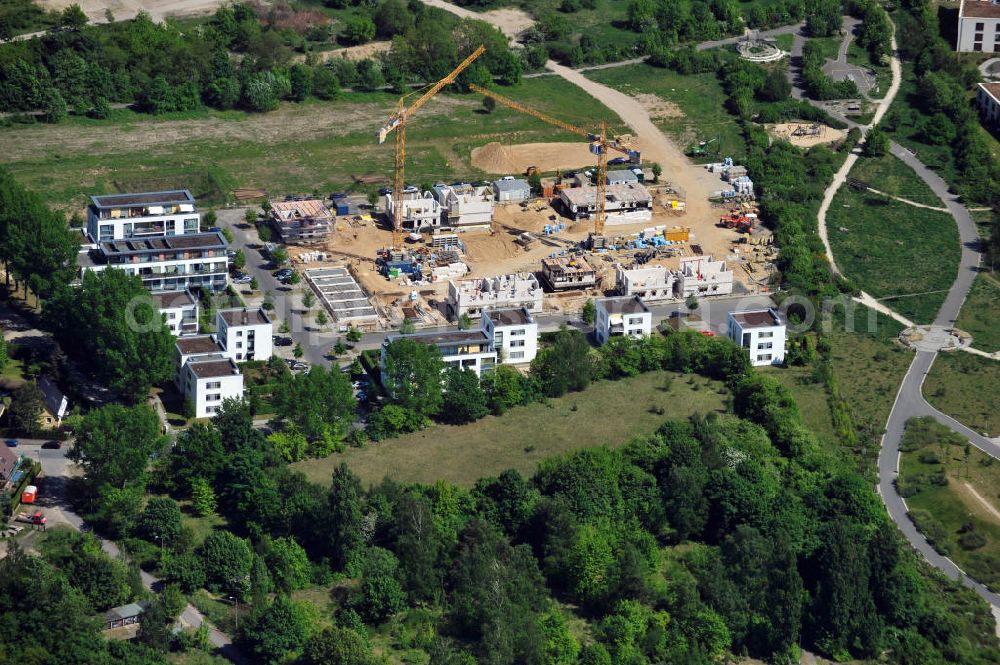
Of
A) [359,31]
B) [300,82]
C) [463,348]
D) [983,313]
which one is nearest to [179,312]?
[463,348]

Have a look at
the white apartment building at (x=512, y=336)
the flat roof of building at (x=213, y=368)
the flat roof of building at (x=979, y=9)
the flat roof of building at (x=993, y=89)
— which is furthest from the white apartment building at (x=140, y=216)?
the flat roof of building at (x=979, y=9)

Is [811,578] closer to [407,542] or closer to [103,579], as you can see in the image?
[407,542]

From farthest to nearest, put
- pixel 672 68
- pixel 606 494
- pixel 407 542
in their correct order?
pixel 672 68
pixel 606 494
pixel 407 542

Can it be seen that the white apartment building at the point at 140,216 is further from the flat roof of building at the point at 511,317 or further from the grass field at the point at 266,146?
the flat roof of building at the point at 511,317

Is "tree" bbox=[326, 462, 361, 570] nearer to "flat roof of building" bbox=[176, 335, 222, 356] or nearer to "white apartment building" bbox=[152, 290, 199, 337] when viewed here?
"flat roof of building" bbox=[176, 335, 222, 356]

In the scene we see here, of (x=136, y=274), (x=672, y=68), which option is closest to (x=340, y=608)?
(x=136, y=274)
